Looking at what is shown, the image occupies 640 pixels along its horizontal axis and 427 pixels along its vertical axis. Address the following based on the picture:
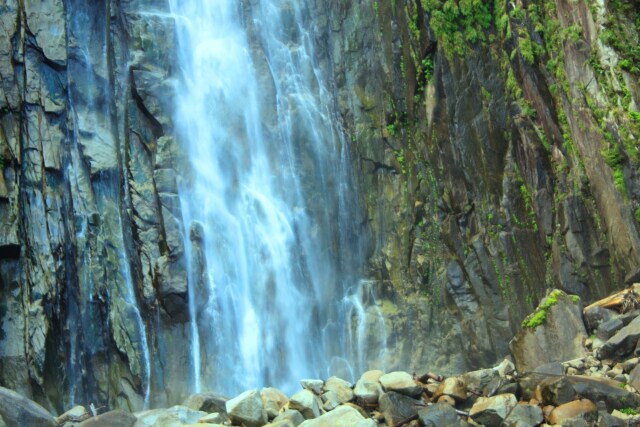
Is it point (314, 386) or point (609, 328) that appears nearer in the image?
point (314, 386)

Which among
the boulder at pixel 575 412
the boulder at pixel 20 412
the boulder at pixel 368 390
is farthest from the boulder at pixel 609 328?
the boulder at pixel 20 412

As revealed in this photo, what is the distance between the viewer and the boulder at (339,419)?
11562 millimetres

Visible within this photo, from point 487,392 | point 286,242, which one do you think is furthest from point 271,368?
point 487,392

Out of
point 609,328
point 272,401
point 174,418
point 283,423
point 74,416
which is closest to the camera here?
point 283,423

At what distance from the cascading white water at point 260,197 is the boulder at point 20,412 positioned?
5.71 m

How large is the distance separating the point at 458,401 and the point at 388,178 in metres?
8.91

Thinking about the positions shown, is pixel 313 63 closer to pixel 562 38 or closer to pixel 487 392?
pixel 562 38

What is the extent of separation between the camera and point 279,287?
19.1 m

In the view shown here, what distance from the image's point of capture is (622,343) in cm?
1320

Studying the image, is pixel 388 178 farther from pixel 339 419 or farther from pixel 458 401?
pixel 339 419

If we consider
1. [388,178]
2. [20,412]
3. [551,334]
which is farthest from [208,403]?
[388,178]

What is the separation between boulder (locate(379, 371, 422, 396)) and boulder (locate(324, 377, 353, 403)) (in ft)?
2.10

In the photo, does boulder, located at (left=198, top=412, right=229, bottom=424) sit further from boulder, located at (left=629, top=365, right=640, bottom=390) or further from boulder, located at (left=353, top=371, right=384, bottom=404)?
boulder, located at (left=629, top=365, right=640, bottom=390)

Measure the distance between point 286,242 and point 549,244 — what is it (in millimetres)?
6972
